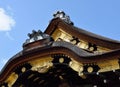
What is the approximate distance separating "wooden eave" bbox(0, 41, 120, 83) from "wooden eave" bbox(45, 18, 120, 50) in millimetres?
877

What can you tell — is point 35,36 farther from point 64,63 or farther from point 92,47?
point 92,47

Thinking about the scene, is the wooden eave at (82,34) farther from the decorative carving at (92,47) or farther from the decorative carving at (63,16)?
the decorative carving at (63,16)

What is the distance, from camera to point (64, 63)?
1001 centimetres

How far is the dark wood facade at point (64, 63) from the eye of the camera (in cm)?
938

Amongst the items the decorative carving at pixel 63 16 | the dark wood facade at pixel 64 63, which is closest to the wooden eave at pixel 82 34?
the dark wood facade at pixel 64 63

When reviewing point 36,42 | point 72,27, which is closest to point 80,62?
point 36,42

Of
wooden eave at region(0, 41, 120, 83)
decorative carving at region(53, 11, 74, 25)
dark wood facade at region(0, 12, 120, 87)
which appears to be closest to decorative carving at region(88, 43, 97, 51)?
dark wood facade at region(0, 12, 120, 87)

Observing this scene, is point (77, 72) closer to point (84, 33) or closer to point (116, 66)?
point (116, 66)

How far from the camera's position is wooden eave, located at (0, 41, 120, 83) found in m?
9.41

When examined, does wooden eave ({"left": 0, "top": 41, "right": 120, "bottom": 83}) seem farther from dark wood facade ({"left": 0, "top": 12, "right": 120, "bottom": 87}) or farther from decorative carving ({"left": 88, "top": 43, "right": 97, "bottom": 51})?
decorative carving ({"left": 88, "top": 43, "right": 97, "bottom": 51})

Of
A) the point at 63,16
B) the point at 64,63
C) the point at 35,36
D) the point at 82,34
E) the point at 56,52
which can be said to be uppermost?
the point at 63,16

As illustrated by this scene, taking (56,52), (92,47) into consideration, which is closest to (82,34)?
(92,47)

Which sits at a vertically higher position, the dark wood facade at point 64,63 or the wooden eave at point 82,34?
the wooden eave at point 82,34

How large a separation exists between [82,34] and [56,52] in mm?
1802
